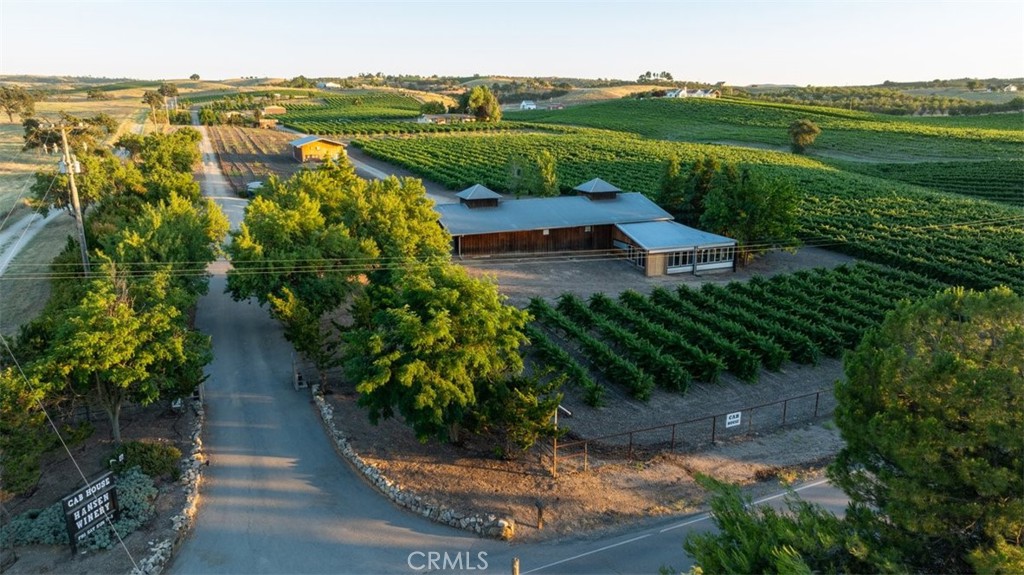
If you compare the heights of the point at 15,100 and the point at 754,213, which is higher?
the point at 15,100

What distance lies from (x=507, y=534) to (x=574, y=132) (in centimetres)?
A: 11046

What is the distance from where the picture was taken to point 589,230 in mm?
46250

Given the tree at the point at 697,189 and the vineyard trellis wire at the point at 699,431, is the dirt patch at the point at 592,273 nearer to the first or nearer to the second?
the tree at the point at 697,189

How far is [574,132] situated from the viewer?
122 m

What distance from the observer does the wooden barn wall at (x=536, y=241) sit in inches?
1737

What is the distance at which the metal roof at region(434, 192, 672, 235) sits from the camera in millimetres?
44344

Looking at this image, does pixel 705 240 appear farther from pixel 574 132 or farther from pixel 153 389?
pixel 574 132

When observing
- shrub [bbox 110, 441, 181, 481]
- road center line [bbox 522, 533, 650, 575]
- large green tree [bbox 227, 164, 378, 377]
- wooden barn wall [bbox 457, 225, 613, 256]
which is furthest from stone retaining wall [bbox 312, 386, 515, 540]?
wooden barn wall [bbox 457, 225, 613, 256]

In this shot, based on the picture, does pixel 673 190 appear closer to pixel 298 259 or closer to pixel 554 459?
pixel 298 259

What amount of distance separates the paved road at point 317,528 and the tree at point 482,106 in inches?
4668

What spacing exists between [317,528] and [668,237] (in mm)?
30487

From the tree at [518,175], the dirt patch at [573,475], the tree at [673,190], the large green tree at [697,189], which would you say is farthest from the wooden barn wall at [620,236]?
the dirt patch at [573,475]

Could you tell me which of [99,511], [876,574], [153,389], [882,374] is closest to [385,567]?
[99,511]

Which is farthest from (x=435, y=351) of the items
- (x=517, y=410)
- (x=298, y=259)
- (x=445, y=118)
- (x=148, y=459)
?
(x=445, y=118)
